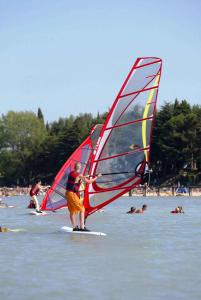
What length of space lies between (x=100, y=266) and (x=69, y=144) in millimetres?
84558

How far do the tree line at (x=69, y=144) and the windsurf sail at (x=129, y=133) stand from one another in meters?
63.9

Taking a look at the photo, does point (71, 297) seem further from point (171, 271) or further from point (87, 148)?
point (87, 148)

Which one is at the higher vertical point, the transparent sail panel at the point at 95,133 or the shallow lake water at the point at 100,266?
the transparent sail panel at the point at 95,133

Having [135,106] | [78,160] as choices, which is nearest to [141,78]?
[135,106]

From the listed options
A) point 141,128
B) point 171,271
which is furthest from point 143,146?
point 171,271

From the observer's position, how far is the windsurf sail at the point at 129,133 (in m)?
19.0

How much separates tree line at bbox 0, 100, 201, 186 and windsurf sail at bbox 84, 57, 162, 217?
6389cm

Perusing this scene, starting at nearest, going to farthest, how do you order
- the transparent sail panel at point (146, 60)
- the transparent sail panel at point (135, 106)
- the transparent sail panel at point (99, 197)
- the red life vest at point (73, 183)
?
1. the red life vest at point (73, 183)
2. the transparent sail panel at point (146, 60)
3. the transparent sail panel at point (135, 106)
4. the transparent sail panel at point (99, 197)

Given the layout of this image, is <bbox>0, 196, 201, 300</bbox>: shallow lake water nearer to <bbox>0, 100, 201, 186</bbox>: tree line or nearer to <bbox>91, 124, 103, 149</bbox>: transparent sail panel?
<bbox>91, 124, 103, 149</bbox>: transparent sail panel

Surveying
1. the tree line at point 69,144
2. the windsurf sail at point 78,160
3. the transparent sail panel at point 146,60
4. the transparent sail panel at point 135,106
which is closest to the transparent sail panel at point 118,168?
the transparent sail panel at point 135,106

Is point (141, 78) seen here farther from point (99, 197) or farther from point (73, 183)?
point (73, 183)

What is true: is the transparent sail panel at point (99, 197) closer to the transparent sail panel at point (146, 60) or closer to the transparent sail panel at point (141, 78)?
the transparent sail panel at point (141, 78)

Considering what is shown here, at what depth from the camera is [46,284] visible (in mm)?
11094

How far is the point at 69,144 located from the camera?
97312mm
